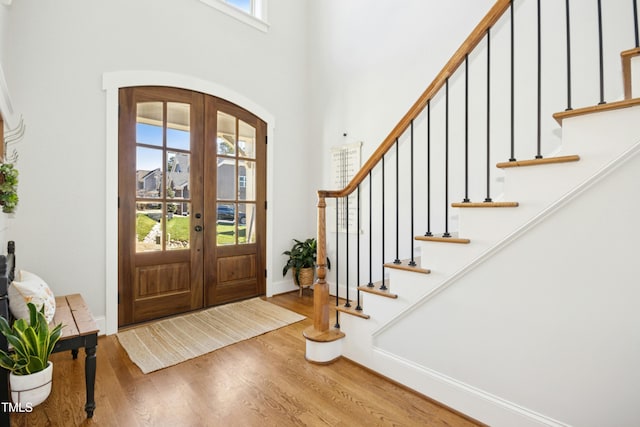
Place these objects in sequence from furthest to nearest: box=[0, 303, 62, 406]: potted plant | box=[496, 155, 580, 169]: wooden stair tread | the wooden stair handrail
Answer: the wooden stair handrail < box=[0, 303, 62, 406]: potted plant < box=[496, 155, 580, 169]: wooden stair tread

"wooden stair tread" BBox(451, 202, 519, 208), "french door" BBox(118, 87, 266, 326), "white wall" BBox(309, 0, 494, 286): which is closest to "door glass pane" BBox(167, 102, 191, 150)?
"french door" BBox(118, 87, 266, 326)

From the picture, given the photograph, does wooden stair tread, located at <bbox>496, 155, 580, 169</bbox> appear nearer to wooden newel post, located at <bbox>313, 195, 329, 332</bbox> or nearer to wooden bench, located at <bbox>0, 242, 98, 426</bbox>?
wooden newel post, located at <bbox>313, 195, 329, 332</bbox>

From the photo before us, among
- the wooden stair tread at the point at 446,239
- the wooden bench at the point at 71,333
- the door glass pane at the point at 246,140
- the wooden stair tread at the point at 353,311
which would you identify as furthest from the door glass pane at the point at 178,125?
the wooden stair tread at the point at 446,239

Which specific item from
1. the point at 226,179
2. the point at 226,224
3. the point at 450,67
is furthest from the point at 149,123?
the point at 450,67

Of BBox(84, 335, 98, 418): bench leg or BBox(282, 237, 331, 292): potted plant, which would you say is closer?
BBox(84, 335, 98, 418): bench leg

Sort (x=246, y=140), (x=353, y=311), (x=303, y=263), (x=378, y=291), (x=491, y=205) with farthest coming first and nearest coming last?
(x=303, y=263) < (x=246, y=140) < (x=353, y=311) < (x=378, y=291) < (x=491, y=205)

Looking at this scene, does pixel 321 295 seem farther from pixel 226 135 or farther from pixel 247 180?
pixel 226 135

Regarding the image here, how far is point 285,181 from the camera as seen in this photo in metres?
4.24

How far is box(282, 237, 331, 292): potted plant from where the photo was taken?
402cm

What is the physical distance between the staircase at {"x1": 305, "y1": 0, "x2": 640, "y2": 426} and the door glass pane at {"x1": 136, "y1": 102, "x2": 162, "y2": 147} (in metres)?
2.44

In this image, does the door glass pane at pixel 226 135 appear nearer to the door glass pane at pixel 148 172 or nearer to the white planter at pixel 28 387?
the door glass pane at pixel 148 172

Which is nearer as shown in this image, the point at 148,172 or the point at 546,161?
the point at 546,161

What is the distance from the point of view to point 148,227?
3113 millimetres

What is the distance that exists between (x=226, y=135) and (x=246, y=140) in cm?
28
